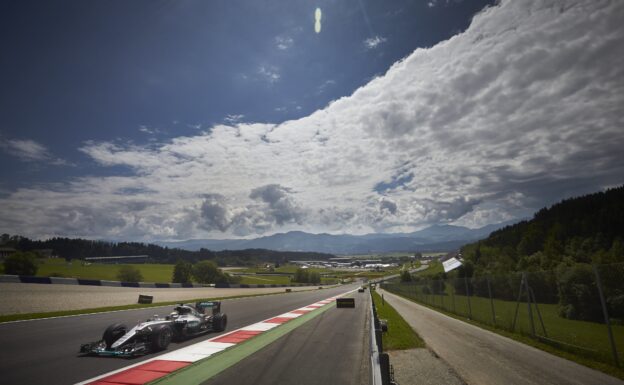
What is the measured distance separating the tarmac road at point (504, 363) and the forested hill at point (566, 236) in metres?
31.8

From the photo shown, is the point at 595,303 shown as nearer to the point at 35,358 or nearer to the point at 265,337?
the point at 265,337

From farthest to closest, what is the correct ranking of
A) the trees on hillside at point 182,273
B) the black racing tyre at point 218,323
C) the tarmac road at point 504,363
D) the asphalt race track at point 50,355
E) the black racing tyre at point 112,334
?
the trees on hillside at point 182,273
the black racing tyre at point 218,323
the black racing tyre at point 112,334
the tarmac road at point 504,363
the asphalt race track at point 50,355

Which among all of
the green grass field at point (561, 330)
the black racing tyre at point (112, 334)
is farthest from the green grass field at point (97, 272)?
the green grass field at point (561, 330)

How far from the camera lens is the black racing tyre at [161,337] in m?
8.95

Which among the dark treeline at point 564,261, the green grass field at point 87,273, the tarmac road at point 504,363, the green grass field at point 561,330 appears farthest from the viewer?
the green grass field at point 87,273

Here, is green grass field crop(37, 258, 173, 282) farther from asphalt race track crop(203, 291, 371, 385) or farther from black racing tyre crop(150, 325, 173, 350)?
asphalt race track crop(203, 291, 371, 385)

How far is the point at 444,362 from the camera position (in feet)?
31.2

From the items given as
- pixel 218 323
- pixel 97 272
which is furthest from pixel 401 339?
pixel 97 272

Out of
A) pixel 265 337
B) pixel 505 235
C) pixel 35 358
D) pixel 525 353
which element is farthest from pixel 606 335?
pixel 505 235

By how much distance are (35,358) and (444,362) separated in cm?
1040

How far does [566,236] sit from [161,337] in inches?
2908

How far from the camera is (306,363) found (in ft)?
27.2

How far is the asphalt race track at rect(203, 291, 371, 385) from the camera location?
6867 mm

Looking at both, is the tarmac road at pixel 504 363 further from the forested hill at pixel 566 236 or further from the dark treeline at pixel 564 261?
the forested hill at pixel 566 236
